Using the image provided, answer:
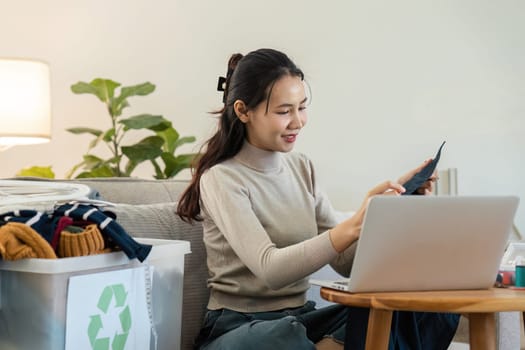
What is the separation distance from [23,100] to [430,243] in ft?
6.02

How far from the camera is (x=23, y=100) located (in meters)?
2.76

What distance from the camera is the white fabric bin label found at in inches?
48.9

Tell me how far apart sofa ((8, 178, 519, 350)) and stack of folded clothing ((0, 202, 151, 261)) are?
352mm

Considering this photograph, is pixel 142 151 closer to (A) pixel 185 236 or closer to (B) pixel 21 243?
(A) pixel 185 236

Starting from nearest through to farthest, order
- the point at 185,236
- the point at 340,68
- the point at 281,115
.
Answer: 1. the point at 281,115
2. the point at 185,236
3. the point at 340,68

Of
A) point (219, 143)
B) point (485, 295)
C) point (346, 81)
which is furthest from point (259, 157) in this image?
point (346, 81)

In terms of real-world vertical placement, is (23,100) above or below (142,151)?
above

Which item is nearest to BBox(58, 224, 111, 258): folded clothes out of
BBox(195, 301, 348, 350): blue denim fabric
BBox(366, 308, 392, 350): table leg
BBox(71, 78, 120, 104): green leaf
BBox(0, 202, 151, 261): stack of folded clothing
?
BBox(0, 202, 151, 261): stack of folded clothing

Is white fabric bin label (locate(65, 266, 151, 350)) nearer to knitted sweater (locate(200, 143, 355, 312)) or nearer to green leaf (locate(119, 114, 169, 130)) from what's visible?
knitted sweater (locate(200, 143, 355, 312))

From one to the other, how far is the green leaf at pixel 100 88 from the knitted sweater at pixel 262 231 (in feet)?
4.55

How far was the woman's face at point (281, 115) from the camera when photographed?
5.57ft

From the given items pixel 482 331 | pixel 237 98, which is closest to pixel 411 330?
pixel 482 331

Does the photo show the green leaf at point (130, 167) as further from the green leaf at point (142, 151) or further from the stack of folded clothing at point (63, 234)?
the stack of folded clothing at point (63, 234)

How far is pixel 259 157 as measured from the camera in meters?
1.78
